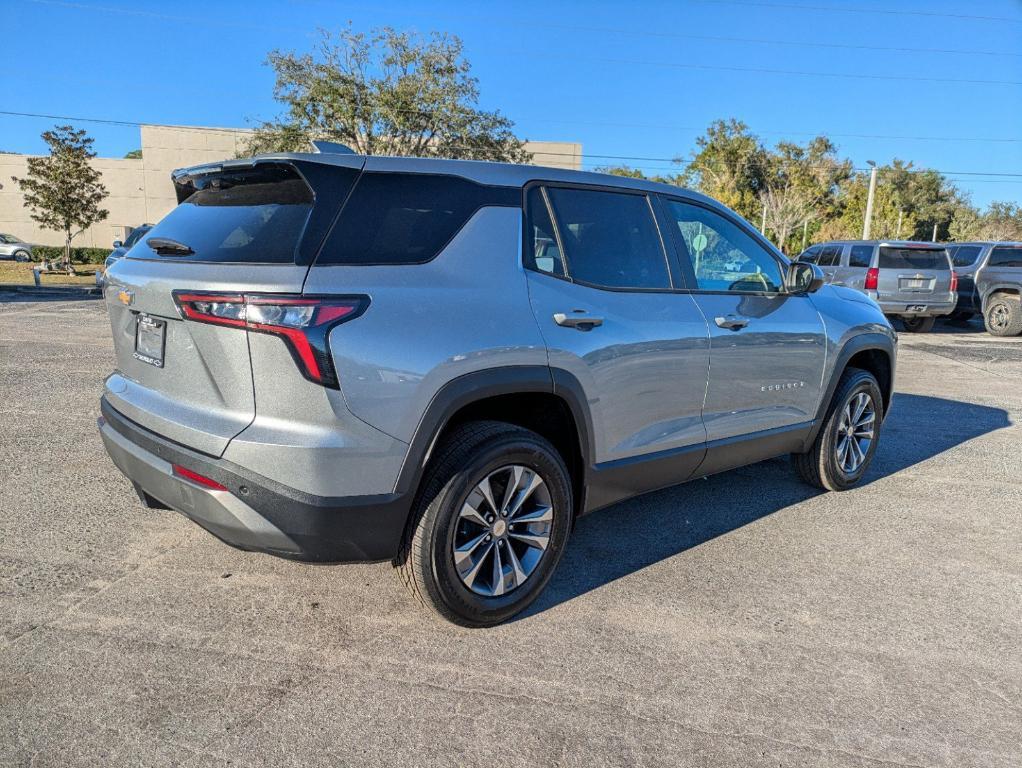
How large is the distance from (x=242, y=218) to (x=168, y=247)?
0.38 meters

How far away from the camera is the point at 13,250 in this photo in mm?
Answer: 38531

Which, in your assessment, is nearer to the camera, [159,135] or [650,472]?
[650,472]

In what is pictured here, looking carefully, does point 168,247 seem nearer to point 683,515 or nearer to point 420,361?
point 420,361

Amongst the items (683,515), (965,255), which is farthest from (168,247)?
(965,255)

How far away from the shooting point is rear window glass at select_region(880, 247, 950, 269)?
47.1 ft

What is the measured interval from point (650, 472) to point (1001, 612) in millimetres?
1659

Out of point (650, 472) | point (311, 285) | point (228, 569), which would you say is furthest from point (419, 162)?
point (228, 569)

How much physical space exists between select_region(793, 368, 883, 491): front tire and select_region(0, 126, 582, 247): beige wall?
41.1 metres

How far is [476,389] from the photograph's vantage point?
2.78 m

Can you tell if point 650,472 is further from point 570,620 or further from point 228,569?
point 228,569

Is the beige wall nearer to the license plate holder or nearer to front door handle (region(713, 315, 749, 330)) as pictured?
front door handle (region(713, 315, 749, 330))

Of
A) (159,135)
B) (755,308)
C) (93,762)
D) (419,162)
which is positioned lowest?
(93,762)

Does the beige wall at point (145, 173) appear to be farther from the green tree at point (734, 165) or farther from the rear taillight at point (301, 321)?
the rear taillight at point (301, 321)

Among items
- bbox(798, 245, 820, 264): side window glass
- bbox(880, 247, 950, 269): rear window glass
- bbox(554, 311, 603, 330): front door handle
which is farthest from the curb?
bbox(554, 311, 603, 330): front door handle
